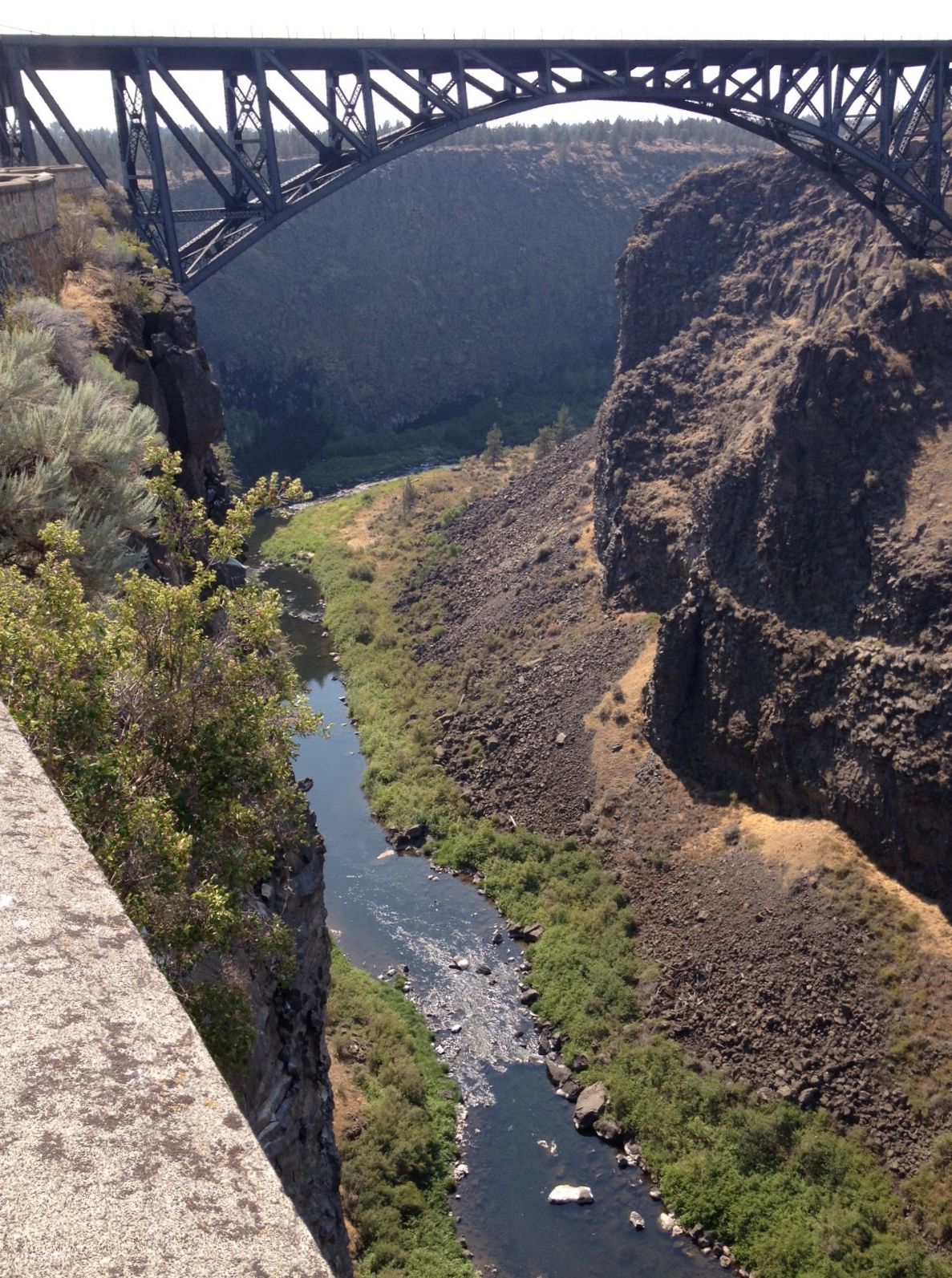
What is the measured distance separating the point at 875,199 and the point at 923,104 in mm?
3343

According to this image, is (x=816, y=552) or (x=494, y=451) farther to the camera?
(x=494, y=451)

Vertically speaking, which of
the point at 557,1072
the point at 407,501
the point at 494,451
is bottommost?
the point at 557,1072

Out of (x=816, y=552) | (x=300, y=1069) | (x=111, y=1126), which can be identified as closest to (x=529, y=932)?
(x=816, y=552)

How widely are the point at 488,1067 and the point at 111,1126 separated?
21523 mm

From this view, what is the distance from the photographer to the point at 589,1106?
2202 cm

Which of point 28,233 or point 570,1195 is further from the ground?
point 28,233

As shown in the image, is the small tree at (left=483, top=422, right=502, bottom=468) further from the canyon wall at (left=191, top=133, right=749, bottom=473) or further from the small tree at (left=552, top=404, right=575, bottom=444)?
Result: the canyon wall at (left=191, top=133, right=749, bottom=473)

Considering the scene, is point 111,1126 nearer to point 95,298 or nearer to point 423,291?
point 95,298

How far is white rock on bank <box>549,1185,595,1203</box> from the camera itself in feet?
66.4

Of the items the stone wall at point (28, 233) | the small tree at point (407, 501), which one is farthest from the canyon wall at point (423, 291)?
the stone wall at point (28, 233)

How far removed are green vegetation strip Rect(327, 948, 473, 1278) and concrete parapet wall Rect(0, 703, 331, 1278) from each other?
16740mm

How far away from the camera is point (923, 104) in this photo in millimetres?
34969

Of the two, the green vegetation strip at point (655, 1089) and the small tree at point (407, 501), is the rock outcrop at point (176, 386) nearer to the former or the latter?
the green vegetation strip at point (655, 1089)

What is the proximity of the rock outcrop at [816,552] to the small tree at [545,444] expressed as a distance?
2333 centimetres
